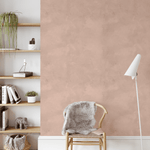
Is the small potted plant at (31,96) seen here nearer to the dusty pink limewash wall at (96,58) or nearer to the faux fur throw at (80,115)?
the dusty pink limewash wall at (96,58)

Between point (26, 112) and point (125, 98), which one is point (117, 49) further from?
point (26, 112)

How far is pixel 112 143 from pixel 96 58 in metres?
1.30

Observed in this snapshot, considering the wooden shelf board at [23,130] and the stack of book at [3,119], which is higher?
the stack of book at [3,119]

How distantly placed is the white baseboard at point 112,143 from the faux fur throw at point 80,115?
38cm

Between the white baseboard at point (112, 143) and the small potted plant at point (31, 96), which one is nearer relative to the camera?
the white baseboard at point (112, 143)

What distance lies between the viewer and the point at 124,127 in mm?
2711

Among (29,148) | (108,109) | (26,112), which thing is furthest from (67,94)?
(29,148)

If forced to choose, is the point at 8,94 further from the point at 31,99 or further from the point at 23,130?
the point at 23,130

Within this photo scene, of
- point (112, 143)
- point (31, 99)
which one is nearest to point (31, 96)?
point (31, 99)

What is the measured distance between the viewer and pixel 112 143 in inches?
106

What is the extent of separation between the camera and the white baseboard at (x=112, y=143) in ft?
8.82

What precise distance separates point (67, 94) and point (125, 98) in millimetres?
873

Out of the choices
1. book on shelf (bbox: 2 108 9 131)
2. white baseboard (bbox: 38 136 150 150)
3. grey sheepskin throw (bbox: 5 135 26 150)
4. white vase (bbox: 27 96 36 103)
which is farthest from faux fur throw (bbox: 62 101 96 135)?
book on shelf (bbox: 2 108 9 131)

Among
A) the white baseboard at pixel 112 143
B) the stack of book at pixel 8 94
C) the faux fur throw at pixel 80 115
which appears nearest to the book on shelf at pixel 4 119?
the stack of book at pixel 8 94
